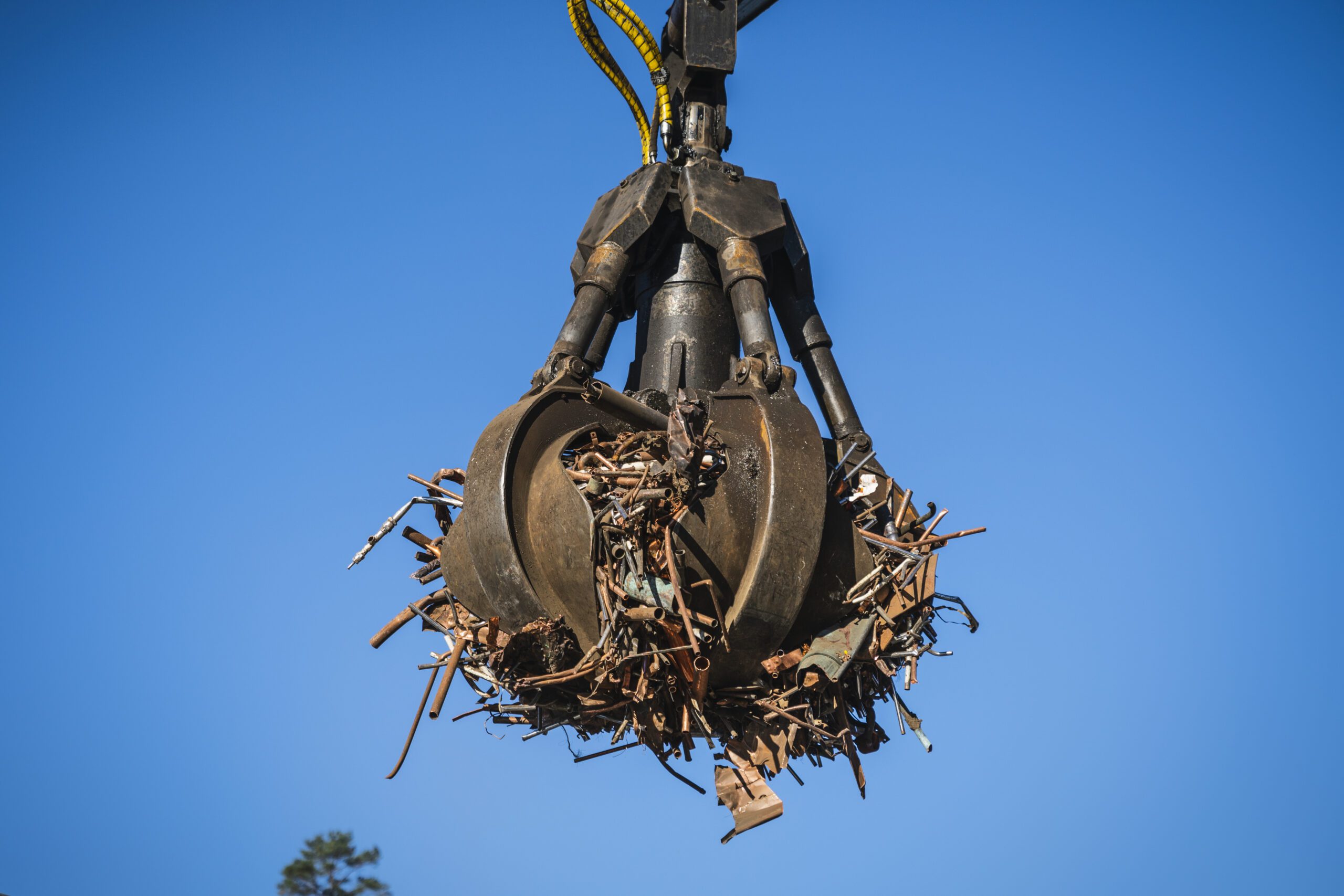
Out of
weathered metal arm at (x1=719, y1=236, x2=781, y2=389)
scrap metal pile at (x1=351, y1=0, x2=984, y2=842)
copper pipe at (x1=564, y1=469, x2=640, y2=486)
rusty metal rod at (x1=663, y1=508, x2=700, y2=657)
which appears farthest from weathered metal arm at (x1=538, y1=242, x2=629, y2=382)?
rusty metal rod at (x1=663, y1=508, x2=700, y2=657)

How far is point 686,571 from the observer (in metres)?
7.78

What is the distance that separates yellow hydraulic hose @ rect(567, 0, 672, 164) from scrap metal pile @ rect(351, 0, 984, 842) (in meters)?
1.44

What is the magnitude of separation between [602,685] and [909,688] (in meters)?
1.75

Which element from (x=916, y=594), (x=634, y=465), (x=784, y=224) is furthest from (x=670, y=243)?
(x=916, y=594)

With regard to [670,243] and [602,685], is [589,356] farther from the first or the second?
[602,685]

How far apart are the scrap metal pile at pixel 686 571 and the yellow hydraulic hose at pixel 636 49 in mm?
1444

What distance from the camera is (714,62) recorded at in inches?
410

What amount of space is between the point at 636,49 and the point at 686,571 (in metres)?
4.58

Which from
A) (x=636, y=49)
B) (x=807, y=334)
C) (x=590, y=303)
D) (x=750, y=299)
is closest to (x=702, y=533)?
(x=750, y=299)

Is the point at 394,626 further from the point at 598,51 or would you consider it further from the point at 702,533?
the point at 598,51

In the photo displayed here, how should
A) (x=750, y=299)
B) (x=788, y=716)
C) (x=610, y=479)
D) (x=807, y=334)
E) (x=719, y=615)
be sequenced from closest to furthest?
(x=719, y=615), (x=788, y=716), (x=610, y=479), (x=750, y=299), (x=807, y=334)

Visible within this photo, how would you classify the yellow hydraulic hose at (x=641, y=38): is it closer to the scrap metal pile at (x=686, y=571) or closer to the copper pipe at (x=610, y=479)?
the scrap metal pile at (x=686, y=571)

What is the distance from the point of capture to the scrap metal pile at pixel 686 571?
25.4 ft

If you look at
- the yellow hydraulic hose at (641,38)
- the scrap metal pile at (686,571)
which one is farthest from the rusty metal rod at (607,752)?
the yellow hydraulic hose at (641,38)
